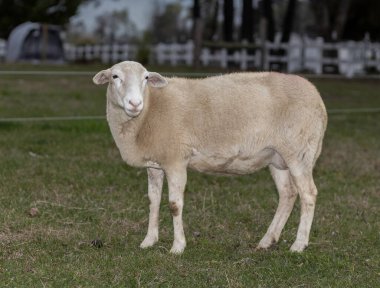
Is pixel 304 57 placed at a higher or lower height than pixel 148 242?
lower

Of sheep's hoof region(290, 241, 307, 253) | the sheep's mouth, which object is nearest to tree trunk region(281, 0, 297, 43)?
sheep's hoof region(290, 241, 307, 253)

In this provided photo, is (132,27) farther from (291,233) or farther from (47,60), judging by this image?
(291,233)

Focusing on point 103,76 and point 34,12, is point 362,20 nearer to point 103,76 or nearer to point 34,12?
point 34,12

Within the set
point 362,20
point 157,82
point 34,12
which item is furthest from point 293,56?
point 157,82

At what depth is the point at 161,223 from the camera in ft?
19.9

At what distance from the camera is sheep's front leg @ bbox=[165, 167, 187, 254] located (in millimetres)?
5145

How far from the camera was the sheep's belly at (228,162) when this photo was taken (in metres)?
5.31

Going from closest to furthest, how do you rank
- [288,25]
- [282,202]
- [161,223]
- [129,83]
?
[129,83]
[282,202]
[161,223]
[288,25]

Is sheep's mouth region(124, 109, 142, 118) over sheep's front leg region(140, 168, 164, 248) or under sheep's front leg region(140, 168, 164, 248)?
over

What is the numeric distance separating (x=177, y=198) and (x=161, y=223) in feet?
3.05

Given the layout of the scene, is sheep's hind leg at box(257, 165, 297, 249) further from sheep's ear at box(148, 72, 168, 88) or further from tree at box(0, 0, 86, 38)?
tree at box(0, 0, 86, 38)

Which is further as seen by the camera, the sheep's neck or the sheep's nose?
the sheep's neck

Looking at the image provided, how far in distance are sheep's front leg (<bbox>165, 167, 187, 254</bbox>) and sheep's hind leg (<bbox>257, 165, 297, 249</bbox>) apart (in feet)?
2.42

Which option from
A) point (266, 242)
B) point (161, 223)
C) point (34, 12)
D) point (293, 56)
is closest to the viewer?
point (266, 242)
